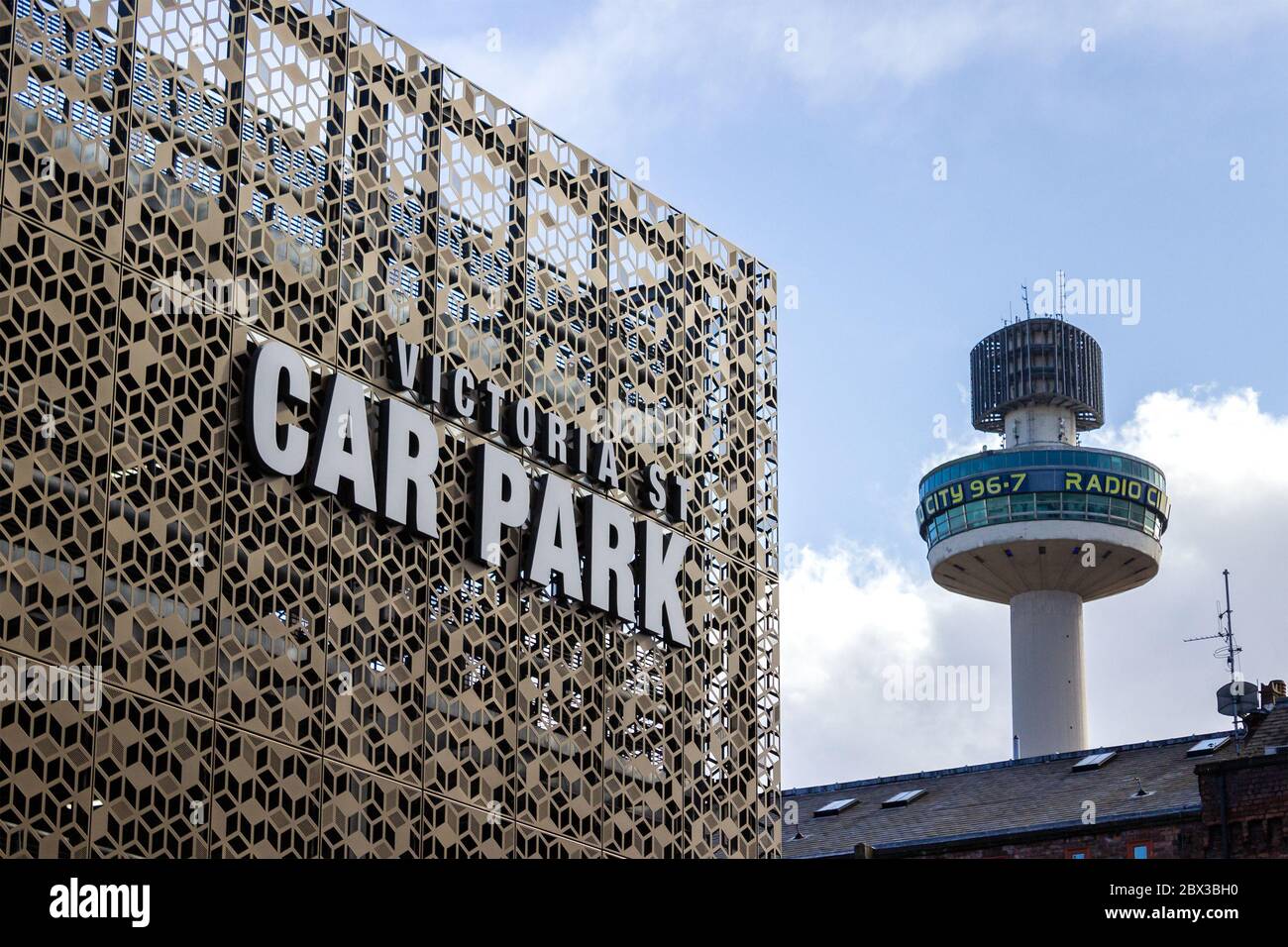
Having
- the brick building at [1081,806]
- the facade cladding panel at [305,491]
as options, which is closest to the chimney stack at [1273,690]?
the brick building at [1081,806]

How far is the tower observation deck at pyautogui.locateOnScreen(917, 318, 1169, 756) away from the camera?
12838cm

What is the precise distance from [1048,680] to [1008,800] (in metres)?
51.1

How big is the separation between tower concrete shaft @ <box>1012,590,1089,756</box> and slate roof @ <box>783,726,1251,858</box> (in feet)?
139

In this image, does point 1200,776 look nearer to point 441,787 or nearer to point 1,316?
point 441,787

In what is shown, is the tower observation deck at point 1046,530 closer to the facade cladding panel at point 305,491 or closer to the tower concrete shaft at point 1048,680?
the tower concrete shaft at point 1048,680

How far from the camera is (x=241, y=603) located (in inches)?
1507

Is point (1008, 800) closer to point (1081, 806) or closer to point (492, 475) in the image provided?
point (1081, 806)

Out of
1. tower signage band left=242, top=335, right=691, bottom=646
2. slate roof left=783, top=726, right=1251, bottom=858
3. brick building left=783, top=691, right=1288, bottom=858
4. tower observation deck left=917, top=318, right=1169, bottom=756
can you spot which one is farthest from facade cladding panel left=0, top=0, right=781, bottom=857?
tower observation deck left=917, top=318, right=1169, bottom=756

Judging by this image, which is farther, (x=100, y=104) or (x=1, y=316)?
(x=100, y=104)

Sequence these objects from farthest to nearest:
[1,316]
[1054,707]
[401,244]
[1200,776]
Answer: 1. [1054,707]
2. [1200,776]
3. [401,244]
4. [1,316]

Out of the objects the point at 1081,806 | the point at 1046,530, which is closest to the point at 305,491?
the point at 1081,806

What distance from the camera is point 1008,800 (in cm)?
7988
